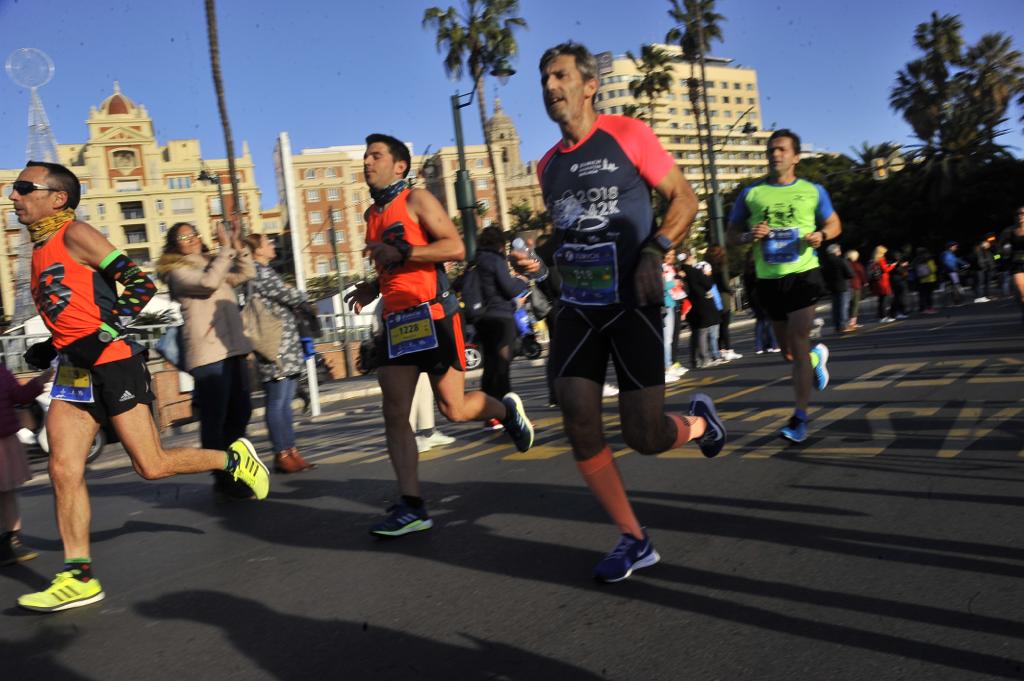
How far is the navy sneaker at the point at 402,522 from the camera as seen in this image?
→ 16.1 feet

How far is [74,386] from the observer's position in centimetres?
435

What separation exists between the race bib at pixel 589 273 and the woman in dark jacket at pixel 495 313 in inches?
184

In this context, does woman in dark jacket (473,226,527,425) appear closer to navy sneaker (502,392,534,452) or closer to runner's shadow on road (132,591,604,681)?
navy sneaker (502,392,534,452)

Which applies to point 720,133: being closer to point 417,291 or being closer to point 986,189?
point 986,189

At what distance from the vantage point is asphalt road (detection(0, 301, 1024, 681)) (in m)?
3.02

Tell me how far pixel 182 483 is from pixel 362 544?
3803 millimetres

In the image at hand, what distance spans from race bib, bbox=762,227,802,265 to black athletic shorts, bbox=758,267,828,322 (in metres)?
0.12

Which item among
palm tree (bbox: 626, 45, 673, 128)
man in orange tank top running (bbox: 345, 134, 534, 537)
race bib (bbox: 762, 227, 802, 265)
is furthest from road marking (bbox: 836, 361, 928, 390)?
palm tree (bbox: 626, 45, 673, 128)

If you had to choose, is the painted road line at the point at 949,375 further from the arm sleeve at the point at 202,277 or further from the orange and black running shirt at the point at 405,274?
the arm sleeve at the point at 202,277

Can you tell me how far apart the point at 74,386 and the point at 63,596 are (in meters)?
0.94

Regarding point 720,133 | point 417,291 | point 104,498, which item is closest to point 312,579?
point 417,291

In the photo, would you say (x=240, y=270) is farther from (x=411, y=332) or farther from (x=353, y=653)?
(x=353, y=653)

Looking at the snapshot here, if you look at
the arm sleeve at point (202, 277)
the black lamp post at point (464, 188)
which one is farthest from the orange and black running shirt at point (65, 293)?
the black lamp post at point (464, 188)

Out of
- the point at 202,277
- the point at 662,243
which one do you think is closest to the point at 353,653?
the point at 662,243
